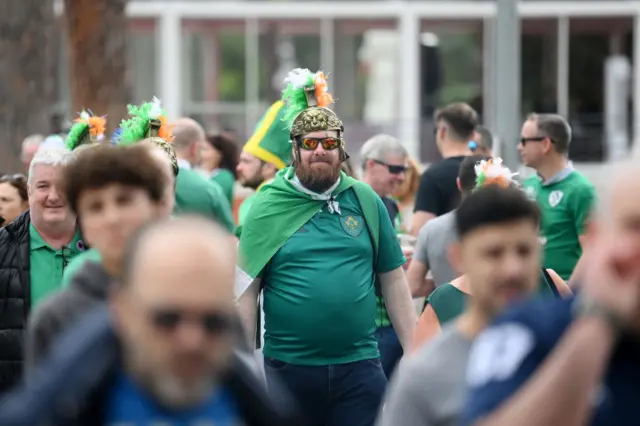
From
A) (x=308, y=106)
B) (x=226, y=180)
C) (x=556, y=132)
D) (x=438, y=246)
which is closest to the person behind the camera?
(x=308, y=106)

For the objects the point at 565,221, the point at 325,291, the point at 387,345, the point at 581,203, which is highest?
the point at 581,203

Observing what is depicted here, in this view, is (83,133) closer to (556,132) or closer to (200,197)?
(200,197)

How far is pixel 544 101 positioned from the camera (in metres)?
31.8

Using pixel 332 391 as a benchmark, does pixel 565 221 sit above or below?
above

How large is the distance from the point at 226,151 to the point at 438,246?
4977 mm

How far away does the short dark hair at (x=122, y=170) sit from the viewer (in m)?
3.80

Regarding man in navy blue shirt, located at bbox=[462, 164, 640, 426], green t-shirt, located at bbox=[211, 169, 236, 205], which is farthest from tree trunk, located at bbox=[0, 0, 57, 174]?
man in navy blue shirt, located at bbox=[462, 164, 640, 426]

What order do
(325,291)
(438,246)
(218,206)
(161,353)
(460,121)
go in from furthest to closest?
Answer: (460,121) → (218,206) → (438,246) → (325,291) → (161,353)

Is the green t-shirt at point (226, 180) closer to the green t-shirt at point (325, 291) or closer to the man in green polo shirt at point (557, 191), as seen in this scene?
→ the man in green polo shirt at point (557, 191)

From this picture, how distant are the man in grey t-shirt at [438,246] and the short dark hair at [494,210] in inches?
170

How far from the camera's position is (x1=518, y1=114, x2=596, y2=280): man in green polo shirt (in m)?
9.31

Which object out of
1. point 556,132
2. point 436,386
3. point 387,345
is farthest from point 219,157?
point 436,386

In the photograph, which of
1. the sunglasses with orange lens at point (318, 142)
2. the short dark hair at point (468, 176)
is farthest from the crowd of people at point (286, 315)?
the short dark hair at point (468, 176)

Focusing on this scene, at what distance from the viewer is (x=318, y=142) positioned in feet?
23.8
